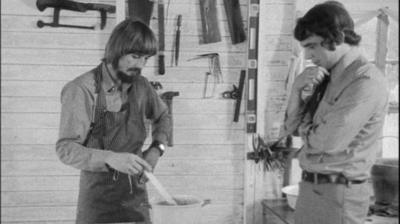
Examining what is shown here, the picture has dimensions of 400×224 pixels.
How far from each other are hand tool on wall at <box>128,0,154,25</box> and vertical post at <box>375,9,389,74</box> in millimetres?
911

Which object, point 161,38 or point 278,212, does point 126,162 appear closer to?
point 161,38

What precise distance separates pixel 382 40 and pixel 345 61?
1.79 ft

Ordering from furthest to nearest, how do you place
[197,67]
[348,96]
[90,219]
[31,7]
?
1. [197,67]
2. [31,7]
3. [90,219]
4. [348,96]

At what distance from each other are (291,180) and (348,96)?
0.80 m

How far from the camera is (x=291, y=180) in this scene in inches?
77.5

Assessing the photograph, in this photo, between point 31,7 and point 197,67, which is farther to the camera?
point 197,67

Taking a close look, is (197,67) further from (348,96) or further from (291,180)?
(348,96)

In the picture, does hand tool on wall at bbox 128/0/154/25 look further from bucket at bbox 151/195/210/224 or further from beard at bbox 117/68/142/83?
bucket at bbox 151/195/210/224

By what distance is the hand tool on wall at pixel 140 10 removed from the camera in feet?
5.86

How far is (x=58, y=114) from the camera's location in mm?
1783

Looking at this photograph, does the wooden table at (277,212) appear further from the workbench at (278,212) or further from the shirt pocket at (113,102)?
the shirt pocket at (113,102)

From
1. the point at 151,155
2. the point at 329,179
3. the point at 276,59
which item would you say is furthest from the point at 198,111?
the point at 329,179

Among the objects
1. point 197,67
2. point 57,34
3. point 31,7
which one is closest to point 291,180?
point 197,67

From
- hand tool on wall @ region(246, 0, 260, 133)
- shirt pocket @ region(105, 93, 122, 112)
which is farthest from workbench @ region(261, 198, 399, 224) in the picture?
shirt pocket @ region(105, 93, 122, 112)
